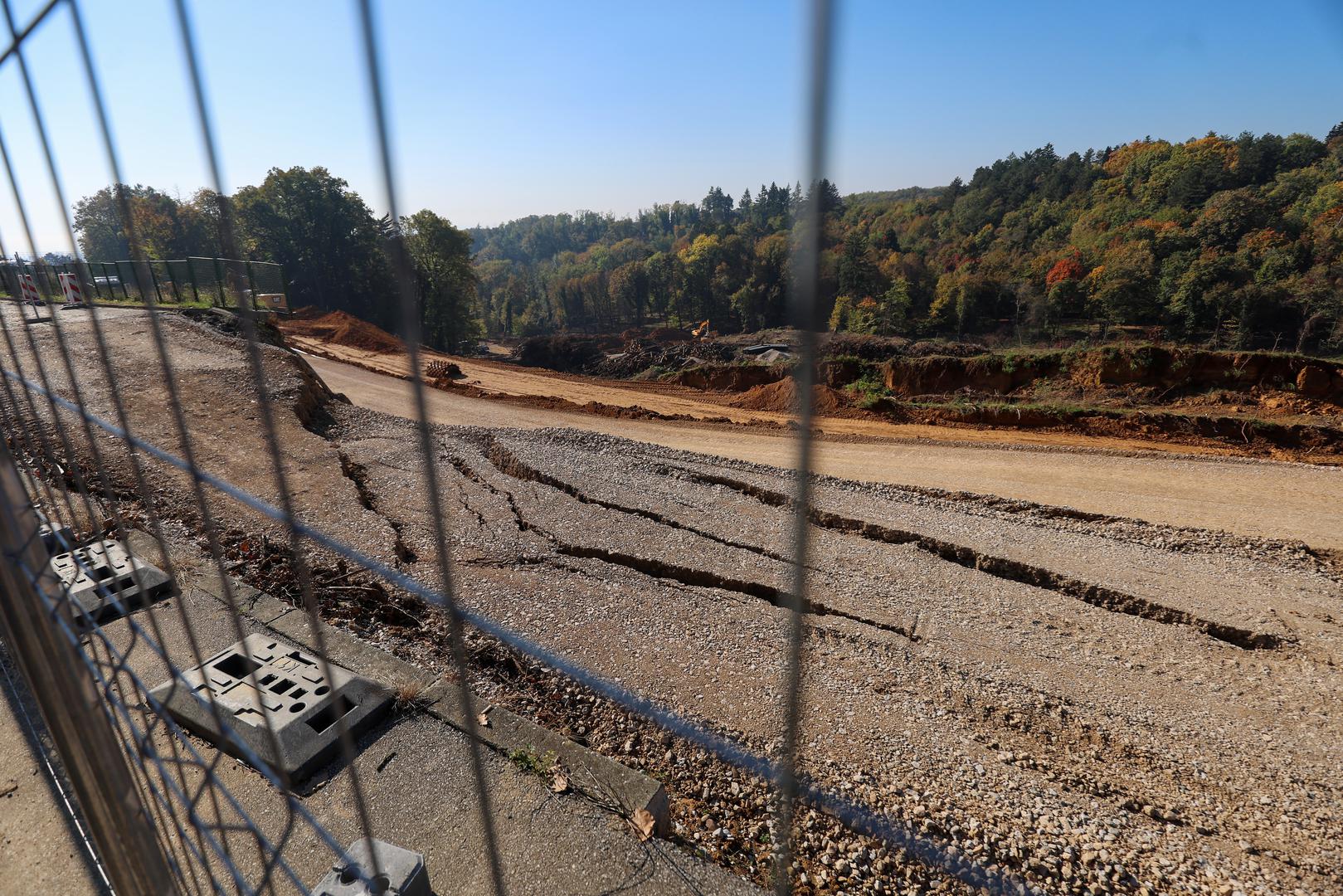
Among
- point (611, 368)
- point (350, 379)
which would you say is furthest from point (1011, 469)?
point (611, 368)

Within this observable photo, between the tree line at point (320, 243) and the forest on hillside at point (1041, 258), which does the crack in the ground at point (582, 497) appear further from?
the forest on hillside at point (1041, 258)

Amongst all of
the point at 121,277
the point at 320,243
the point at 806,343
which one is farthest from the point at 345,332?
the point at 806,343

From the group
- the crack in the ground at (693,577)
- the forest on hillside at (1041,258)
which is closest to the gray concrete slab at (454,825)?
the crack in the ground at (693,577)

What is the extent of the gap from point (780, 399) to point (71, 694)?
16.3 m

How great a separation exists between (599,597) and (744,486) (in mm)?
3661

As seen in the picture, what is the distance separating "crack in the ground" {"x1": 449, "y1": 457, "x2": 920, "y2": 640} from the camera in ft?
18.6

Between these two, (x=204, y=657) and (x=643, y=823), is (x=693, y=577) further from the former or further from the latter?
(x=204, y=657)

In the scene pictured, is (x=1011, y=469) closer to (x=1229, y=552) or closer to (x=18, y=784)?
(x=1229, y=552)

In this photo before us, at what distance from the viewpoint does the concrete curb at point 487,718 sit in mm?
2760

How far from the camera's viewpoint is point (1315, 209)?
1421 inches

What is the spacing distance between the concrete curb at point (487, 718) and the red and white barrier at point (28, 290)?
120 cm

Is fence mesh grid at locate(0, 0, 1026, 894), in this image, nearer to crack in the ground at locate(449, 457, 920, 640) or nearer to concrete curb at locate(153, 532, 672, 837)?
concrete curb at locate(153, 532, 672, 837)

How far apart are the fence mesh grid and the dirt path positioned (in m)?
4.31

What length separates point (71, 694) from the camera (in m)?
1.51
